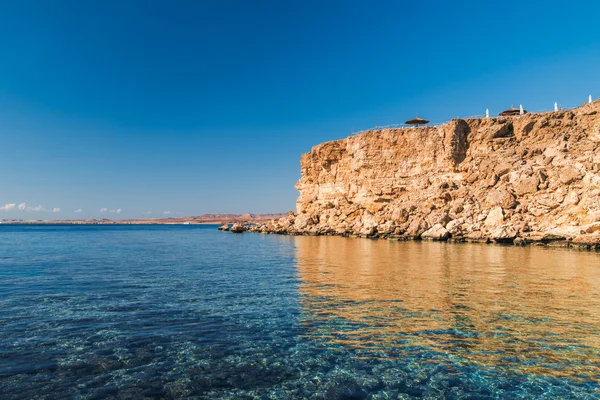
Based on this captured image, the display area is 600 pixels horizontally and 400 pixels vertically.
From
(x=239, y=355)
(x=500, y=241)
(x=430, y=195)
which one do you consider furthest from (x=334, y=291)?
(x=430, y=195)

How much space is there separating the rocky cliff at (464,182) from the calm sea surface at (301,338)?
26.0 metres

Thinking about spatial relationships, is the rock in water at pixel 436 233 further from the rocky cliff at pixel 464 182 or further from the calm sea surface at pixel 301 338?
the calm sea surface at pixel 301 338

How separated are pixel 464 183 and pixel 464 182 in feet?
0.48

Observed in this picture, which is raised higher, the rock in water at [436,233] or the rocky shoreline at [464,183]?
the rocky shoreline at [464,183]

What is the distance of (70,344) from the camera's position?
8625 mm

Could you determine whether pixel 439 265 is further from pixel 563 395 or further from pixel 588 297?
pixel 563 395

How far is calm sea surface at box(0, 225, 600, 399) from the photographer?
6.64 metres

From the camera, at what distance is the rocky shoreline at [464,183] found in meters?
39.2

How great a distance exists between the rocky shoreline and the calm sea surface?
84.0 ft

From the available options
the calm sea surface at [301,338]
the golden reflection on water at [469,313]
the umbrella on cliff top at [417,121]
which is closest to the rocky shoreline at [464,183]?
the umbrella on cliff top at [417,121]

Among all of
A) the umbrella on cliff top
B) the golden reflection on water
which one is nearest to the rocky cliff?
the umbrella on cliff top

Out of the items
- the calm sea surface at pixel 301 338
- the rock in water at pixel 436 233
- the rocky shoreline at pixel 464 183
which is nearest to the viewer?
the calm sea surface at pixel 301 338

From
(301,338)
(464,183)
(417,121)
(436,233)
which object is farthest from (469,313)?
(417,121)

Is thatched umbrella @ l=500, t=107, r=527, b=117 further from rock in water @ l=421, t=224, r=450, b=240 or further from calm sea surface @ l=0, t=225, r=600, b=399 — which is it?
calm sea surface @ l=0, t=225, r=600, b=399
